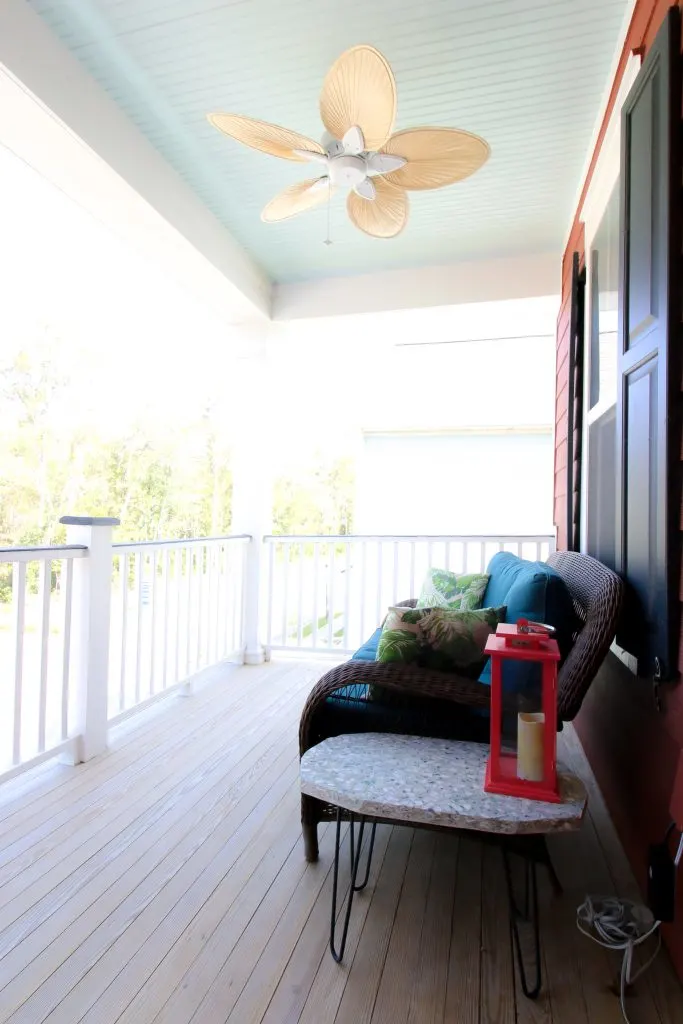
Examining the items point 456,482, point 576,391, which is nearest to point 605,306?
point 576,391

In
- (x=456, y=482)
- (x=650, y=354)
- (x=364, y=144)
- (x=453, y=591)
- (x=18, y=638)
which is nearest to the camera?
(x=650, y=354)

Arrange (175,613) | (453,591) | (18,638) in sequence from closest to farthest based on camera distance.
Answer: (18,638), (453,591), (175,613)

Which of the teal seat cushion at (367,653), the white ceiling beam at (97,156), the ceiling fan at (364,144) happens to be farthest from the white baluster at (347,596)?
the ceiling fan at (364,144)

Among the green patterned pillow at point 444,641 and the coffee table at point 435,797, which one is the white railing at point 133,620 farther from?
the coffee table at point 435,797

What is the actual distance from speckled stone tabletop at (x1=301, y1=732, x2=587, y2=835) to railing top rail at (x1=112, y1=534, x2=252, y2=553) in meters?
1.63

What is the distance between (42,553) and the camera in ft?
7.13

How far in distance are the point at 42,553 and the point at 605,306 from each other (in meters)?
2.64

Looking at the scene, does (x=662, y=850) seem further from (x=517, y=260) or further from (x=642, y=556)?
(x=517, y=260)

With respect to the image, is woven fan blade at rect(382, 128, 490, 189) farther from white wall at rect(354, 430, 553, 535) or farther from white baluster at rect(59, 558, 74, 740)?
white wall at rect(354, 430, 553, 535)

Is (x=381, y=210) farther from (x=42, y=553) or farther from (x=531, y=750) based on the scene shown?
(x=531, y=750)

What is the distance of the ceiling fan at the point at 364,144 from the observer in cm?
173

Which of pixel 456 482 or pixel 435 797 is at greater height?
pixel 456 482

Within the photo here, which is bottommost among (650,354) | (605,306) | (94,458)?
(650,354)

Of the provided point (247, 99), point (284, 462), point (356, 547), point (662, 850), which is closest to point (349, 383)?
point (356, 547)
